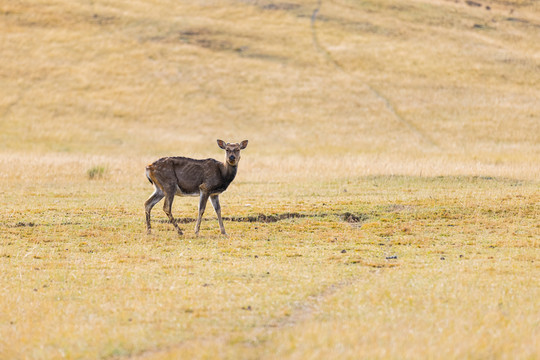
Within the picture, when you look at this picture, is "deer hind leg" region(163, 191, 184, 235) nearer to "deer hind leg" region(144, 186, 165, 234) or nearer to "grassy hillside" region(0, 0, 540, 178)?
"deer hind leg" region(144, 186, 165, 234)

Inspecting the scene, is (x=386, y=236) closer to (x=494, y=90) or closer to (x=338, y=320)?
(x=338, y=320)

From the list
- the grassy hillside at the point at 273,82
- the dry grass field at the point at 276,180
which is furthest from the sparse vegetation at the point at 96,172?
the grassy hillside at the point at 273,82

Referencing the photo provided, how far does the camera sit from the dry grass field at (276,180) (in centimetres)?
1015

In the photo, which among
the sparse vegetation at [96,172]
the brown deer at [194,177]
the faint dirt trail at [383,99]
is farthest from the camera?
the faint dirt trail at [383,99]

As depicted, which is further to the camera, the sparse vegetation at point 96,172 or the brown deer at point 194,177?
the sparse vegetation at point 96,172

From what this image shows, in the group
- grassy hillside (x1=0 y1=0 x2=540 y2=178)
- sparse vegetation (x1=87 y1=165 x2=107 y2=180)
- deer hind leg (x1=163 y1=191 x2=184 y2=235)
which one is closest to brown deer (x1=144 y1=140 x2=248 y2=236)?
deer hind leg (x1=163 y1=191 x2=184 y2=235)

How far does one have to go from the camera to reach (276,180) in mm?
34719

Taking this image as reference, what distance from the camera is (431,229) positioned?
19.9m

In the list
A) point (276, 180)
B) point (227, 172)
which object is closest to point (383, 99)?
point (276, 180)

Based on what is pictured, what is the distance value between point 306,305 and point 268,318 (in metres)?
0.98

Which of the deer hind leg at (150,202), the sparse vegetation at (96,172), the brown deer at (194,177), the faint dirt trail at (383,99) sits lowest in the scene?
the faint dirt trail at (383,99)

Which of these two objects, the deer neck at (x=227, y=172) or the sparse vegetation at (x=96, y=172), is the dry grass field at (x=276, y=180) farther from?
the deer neck at (x=227, y=172)

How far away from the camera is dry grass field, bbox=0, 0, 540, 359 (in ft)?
33.3

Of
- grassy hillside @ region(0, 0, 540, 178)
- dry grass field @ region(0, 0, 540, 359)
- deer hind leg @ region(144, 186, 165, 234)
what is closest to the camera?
dry grass field @ region(0, 0, 540, 359)
